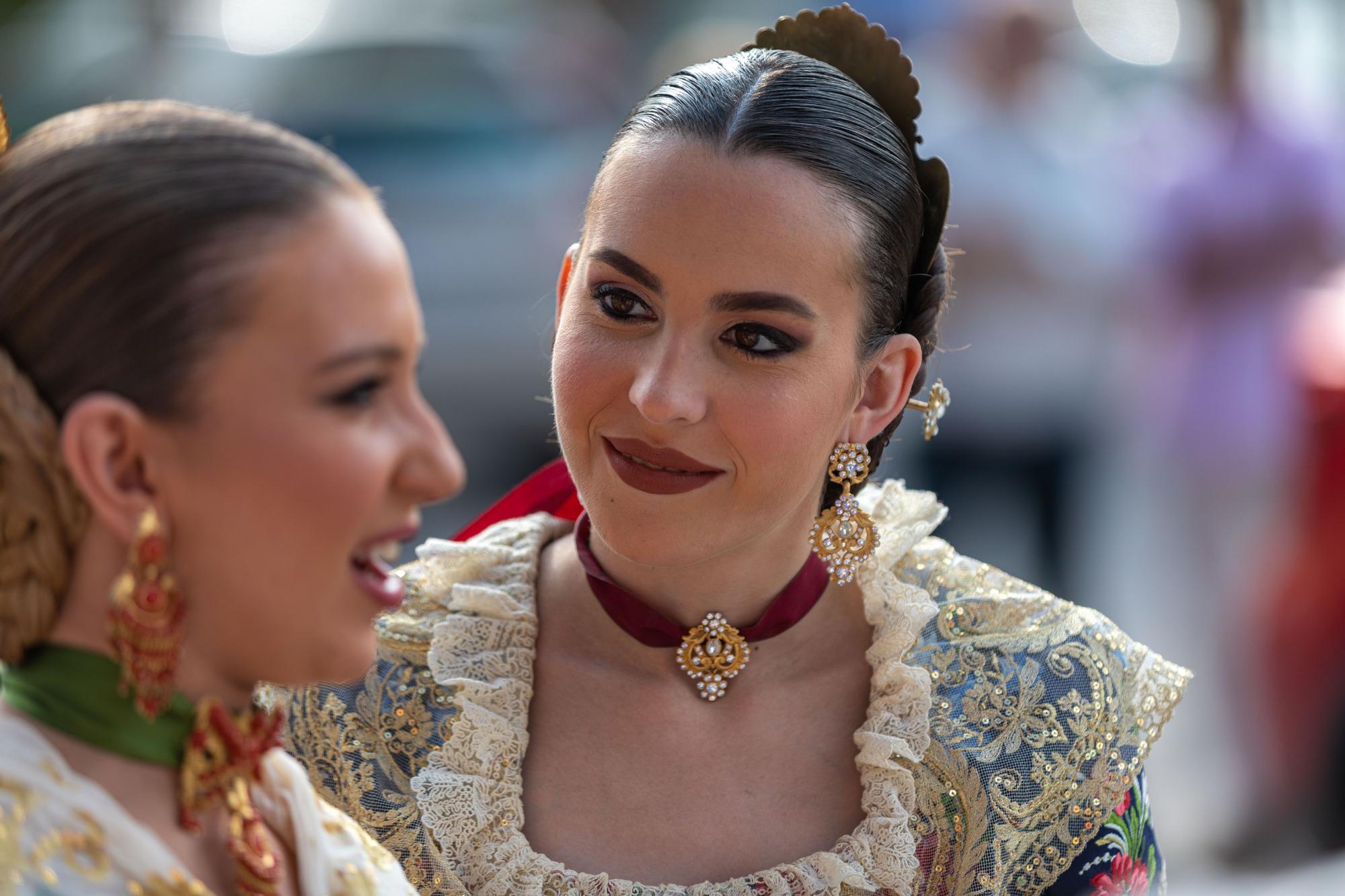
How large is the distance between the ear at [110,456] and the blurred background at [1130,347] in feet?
8.47

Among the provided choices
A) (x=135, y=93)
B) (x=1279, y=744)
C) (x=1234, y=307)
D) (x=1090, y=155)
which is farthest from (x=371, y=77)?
(x=1279, y=744)

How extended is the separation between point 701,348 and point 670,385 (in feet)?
0.29

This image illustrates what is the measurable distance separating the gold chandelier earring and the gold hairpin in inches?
7.2

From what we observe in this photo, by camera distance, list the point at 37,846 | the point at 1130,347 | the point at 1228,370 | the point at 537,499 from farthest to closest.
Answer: the point at 1130,347 → the point at 1228,370 → the point at 537,499 → the point at 37,846

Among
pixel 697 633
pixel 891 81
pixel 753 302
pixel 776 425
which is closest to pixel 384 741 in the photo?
pixel 697 633

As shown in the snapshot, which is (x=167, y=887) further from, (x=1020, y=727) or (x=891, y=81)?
(x=891, y=81)

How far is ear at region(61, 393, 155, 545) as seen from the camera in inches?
55.2

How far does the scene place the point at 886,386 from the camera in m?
2.61

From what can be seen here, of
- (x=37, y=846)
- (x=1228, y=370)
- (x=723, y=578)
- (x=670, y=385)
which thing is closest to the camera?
(x=37, y=846)

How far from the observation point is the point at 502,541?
271 centimetres

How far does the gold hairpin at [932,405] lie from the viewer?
9.02ft

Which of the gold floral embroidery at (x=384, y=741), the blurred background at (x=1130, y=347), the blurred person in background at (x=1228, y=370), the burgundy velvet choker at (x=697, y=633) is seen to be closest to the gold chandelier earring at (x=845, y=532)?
the burgundy velvet choker at (x=697, y=633)

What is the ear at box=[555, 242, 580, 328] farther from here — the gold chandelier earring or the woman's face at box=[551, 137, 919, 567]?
the gold chandelier earring

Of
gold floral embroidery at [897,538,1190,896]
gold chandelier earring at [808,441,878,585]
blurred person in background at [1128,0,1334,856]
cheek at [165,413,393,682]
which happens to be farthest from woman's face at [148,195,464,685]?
blurred person in background at [1128,0,1334,856]
